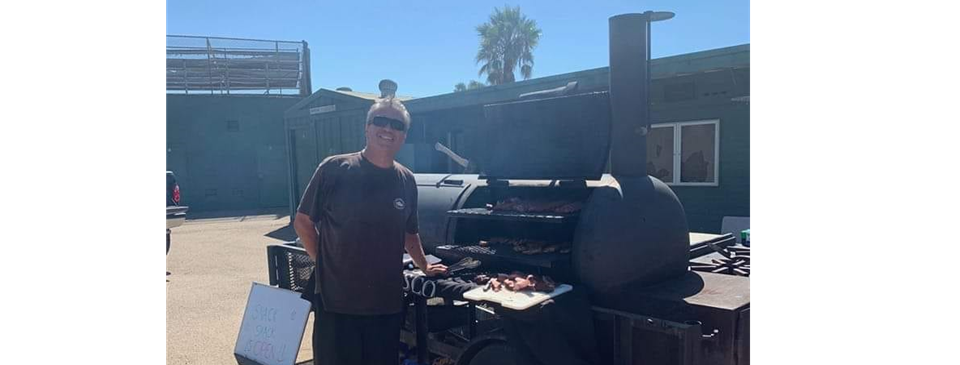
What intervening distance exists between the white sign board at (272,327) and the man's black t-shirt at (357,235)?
137cm

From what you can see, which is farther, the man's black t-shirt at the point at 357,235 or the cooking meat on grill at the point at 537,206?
the cooking meat on grill at the point at 537,206

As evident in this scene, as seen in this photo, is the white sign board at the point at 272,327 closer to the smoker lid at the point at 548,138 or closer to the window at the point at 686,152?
the smoker lid at the point at 548,138

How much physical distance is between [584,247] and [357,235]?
1.22 meters

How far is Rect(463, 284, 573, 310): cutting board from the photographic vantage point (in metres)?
2.85

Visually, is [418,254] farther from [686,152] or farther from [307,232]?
[686,152]

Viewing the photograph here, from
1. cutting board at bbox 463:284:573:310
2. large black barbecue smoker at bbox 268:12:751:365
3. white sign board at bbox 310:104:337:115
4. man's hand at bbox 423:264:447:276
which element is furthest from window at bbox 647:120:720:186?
white sign board at bbox 310:104:337:115

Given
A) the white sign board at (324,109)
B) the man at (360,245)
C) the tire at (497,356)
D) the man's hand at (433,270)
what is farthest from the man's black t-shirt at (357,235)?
the white sign board at (324,109)

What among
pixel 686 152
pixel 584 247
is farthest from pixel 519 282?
pixel 686 152

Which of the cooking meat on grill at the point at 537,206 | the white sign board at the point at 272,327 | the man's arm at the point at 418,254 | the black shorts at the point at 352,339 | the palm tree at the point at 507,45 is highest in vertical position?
the palm tree at the point at 507,45

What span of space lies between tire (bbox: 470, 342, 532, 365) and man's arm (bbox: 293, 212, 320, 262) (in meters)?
1.12

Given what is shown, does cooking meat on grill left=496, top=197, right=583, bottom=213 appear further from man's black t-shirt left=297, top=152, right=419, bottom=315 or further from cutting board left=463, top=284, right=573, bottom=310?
man's black t-shirt left=297, top=152, right=419, bottom=315

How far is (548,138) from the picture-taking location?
367 cm

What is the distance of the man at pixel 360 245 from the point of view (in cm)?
296
